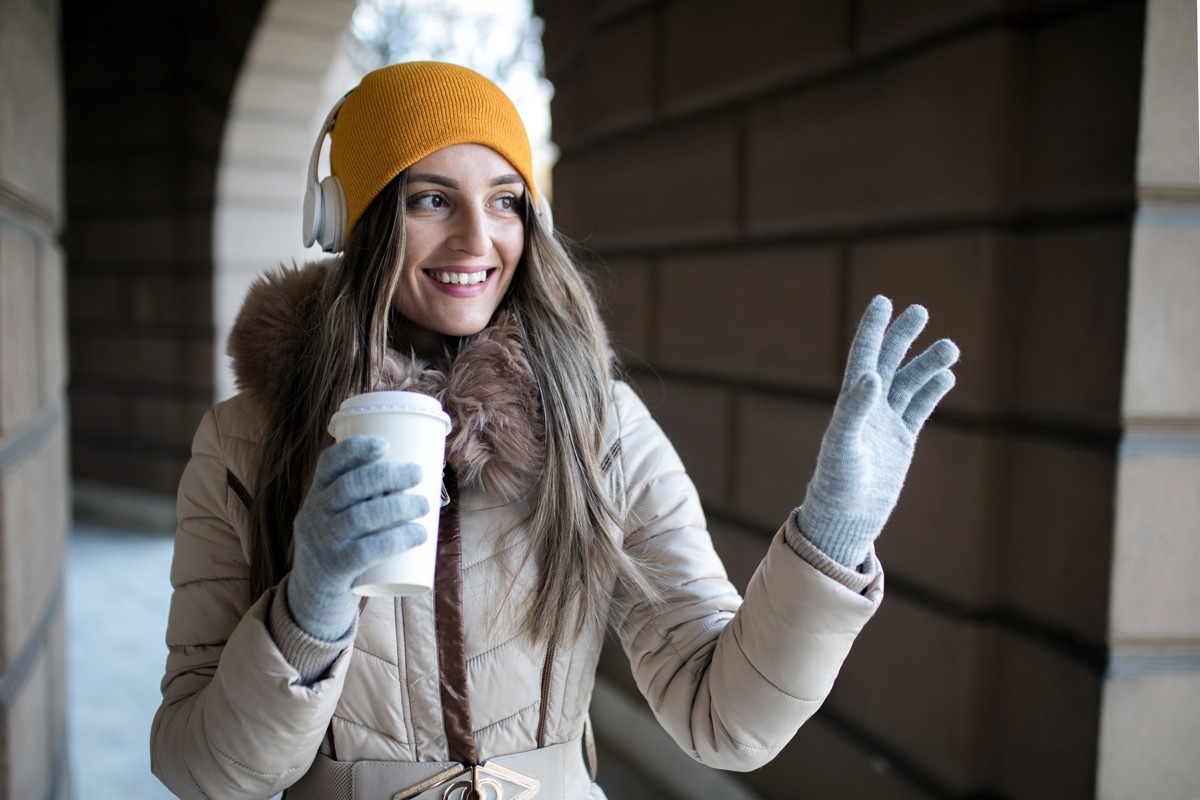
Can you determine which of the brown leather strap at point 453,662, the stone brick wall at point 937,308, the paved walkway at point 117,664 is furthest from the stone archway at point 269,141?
the brown leather strap at point 453,662

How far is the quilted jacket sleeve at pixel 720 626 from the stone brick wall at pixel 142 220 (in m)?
5.52

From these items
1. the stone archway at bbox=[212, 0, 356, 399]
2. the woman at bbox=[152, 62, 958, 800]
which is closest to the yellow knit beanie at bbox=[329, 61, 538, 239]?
the woman at bbox=[152, 62, 958, 800]

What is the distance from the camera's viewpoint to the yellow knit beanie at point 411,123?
4.91ft

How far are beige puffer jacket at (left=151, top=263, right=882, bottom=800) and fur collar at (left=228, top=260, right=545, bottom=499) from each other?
2.4 inches

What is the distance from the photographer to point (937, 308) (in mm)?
2201

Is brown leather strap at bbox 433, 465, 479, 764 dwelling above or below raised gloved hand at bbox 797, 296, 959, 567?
below

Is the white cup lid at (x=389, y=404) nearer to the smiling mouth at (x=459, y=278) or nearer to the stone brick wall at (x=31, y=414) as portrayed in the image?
the smiling mouth at (x=459, y=278)

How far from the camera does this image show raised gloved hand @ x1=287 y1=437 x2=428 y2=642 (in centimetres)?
104

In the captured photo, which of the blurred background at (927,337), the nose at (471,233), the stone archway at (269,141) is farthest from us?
the stone archway at (269,141)

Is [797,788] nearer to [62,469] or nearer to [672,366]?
[672,366]

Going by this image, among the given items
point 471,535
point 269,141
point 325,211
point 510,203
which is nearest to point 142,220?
point 269,141

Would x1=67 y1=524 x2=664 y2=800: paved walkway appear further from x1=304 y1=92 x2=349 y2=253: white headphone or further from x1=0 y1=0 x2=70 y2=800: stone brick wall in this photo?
x1=304 y1=92 x2=349 y2=253: white headphone

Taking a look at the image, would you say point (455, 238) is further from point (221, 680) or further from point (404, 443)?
point (221, 680)

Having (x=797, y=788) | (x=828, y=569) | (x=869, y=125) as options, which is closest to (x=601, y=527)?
(x=828, y=569)
